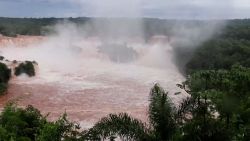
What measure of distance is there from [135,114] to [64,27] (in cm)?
5631

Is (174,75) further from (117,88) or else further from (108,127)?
(108,127)

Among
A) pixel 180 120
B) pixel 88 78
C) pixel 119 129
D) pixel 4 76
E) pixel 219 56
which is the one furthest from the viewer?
pixel 219 56

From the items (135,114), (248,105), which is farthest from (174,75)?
(248,105)

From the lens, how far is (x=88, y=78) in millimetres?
44062

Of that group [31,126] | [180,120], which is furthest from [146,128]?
[31,126]

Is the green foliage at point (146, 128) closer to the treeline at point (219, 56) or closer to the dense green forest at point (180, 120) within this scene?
the dense green forest at point (180, 120)

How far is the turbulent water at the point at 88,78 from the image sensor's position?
31.2m

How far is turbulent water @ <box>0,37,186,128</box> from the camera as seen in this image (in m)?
31.2

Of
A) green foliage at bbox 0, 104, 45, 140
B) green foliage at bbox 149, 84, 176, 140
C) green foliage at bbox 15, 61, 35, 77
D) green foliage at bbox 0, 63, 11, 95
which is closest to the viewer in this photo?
green foliage at bbox 0, 104, 45, 140

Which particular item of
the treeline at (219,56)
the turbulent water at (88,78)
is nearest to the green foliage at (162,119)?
the turbulent water at (88,78)

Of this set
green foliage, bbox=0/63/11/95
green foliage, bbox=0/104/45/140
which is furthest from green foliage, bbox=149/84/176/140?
green foliage, bbox=0/63/11/95

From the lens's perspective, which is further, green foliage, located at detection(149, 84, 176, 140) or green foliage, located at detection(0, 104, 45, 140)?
green foliage, located at detection(149, 84, 176, 140)

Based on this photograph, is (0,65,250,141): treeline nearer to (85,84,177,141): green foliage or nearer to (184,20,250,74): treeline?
(85,84,177,141): green foliage

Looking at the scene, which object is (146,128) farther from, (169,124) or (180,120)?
(180,120)
